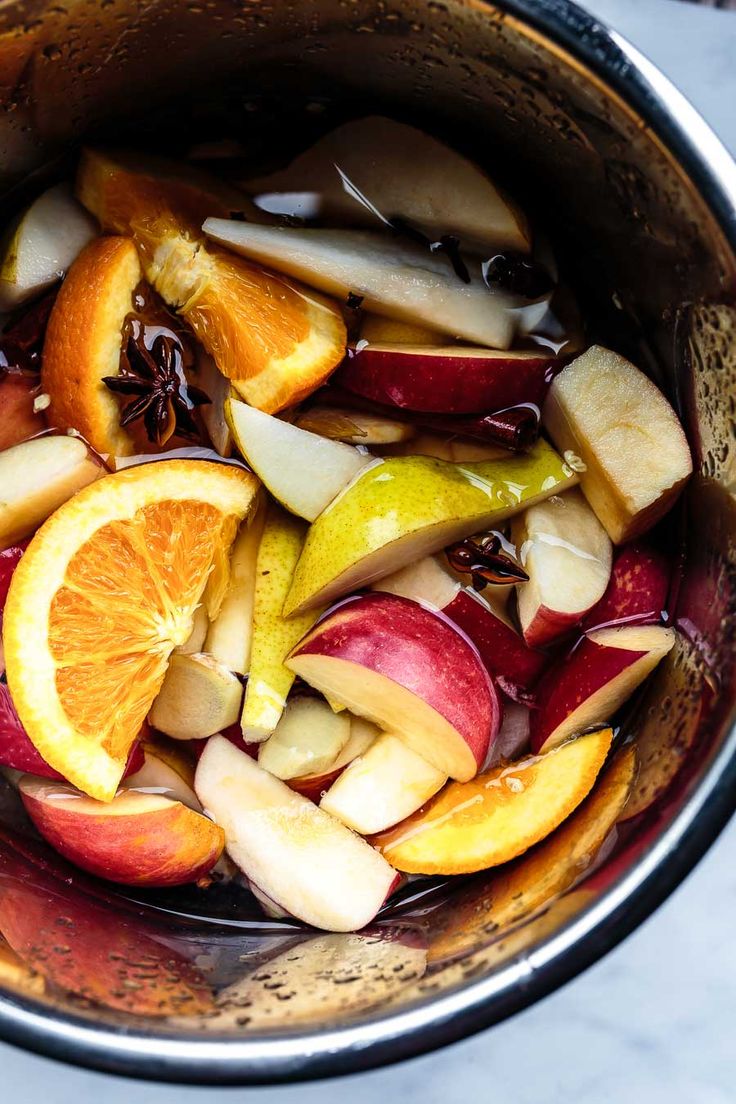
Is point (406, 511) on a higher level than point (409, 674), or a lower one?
higher

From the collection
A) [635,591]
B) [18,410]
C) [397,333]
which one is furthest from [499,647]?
[18,410]

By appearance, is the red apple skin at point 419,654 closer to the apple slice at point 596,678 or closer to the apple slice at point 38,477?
the apple slice at point 596,678

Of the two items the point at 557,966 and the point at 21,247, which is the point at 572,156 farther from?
the point at 557,966

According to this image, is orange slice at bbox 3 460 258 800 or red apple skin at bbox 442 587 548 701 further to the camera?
red apple skin at bbox 442 587 548 701

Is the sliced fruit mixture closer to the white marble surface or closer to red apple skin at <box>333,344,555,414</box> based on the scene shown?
red apple skin at <box>333,344,555,414</box>

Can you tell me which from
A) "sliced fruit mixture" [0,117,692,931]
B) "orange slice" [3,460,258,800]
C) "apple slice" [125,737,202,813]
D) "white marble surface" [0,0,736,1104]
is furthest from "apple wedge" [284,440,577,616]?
"white marble surface" [0,0,736,1104]

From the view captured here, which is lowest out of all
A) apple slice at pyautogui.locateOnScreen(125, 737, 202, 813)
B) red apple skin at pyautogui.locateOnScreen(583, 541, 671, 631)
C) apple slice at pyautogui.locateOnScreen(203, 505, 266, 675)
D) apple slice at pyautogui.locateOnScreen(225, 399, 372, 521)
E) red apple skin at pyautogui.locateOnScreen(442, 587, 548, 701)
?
apple slice at pyautogui.locateOnScreen(125, 737, 202, 813)

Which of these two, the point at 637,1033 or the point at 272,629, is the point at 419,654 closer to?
the point at 272,629
